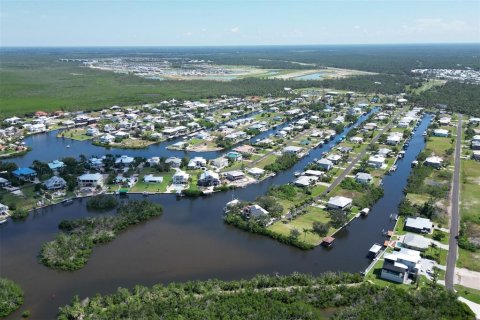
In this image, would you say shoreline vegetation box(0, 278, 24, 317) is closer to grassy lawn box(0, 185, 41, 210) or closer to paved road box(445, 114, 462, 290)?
grassy lawn box(0, 185, 41, 210)

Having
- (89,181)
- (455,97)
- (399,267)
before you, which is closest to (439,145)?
(399,267)

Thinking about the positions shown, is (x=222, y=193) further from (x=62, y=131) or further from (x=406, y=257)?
(x=62, y=131)

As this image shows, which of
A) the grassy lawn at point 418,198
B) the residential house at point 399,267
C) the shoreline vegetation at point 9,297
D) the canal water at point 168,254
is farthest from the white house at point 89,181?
the grassy lawn at point 418,198

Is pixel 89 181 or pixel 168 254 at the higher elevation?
pixel 89 181

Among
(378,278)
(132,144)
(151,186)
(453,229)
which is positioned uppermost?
(132,144)

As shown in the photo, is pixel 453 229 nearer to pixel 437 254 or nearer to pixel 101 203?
pixel 437 254

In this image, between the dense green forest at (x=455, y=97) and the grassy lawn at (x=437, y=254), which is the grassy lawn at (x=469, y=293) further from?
the dense green forest at (x=455, y=97)

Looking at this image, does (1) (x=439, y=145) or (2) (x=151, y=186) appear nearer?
(2) (x=151, y=186)
